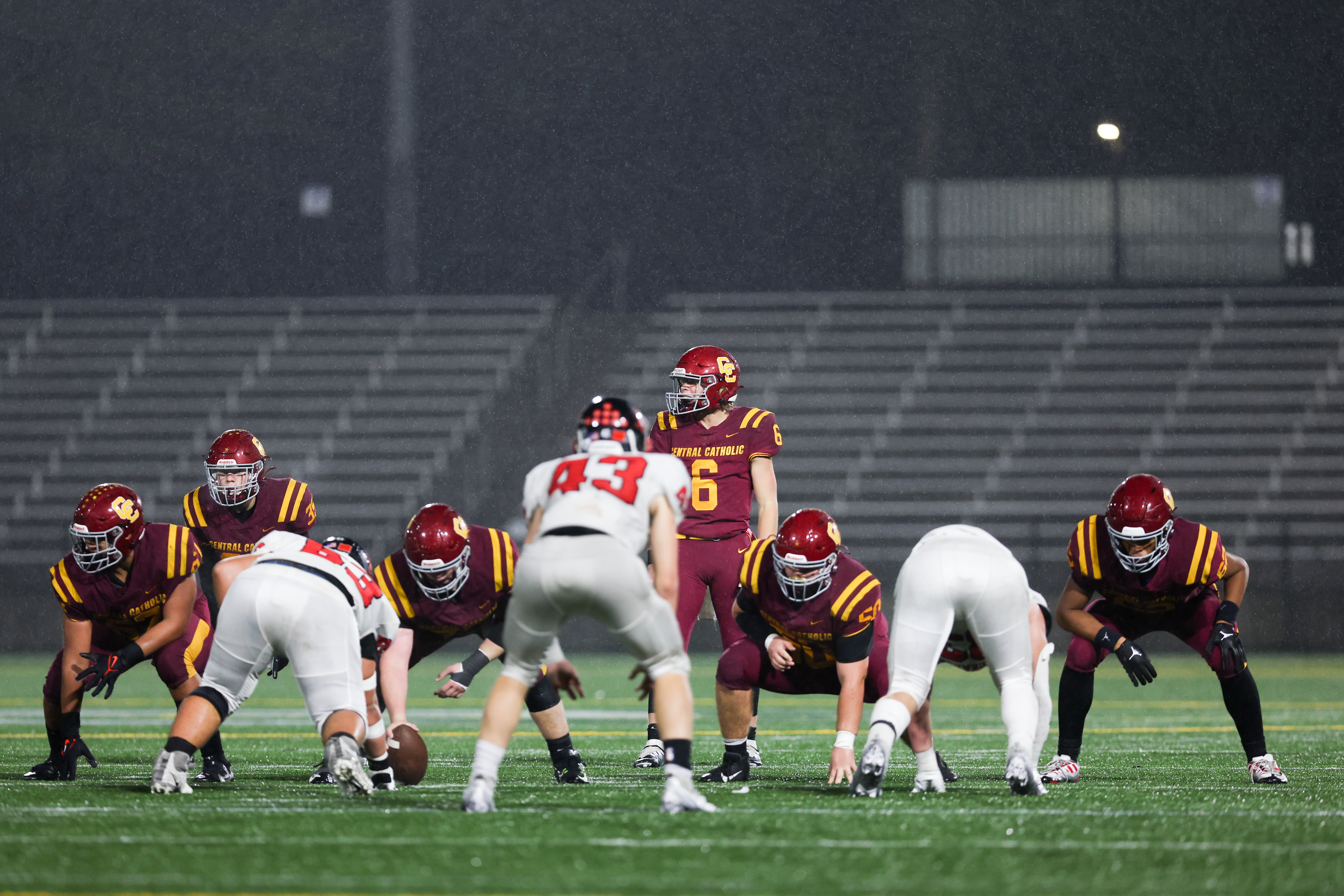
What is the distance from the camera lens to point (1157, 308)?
66.3ft

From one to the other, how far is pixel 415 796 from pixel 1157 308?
56.3ft

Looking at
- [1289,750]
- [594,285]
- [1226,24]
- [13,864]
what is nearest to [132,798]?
[13,864]

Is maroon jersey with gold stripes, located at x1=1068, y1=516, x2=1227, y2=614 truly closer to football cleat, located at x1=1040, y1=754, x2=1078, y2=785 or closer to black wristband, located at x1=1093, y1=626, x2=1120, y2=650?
black wristband, located at x1=1093, y1=626, x2=1120, y2=650

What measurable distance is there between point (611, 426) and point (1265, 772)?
261 cm

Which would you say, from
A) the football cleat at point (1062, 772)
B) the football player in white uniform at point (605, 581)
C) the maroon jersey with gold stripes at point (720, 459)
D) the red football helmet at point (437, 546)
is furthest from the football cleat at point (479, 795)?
the maroon jersey with gold stripes at point (720, 459)

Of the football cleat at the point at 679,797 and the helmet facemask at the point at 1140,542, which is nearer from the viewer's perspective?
the football cleat at the point at 679,797

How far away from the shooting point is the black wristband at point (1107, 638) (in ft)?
17.5

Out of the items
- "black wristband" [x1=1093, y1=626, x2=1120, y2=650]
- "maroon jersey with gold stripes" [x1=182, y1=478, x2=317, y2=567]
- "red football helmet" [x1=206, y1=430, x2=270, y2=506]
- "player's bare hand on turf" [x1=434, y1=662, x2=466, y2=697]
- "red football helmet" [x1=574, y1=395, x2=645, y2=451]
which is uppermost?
"red football helmet" [x1=574, y1=395, x2=645, y2=451]

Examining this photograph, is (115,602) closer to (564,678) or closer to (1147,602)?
(564,678)

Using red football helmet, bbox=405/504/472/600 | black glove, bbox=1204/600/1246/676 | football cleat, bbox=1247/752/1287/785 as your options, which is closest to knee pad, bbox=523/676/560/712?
red football helmet, bbox=405/504/472/600

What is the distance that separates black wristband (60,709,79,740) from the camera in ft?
18.0

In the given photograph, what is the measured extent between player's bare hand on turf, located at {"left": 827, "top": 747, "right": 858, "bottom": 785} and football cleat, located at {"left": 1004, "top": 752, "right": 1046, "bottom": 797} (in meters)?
0.52

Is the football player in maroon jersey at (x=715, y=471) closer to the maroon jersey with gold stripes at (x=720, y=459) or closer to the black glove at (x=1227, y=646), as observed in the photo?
the maroon jersey with gold stripes at (x=720, y=459)

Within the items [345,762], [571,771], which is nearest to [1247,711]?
[571,771]
